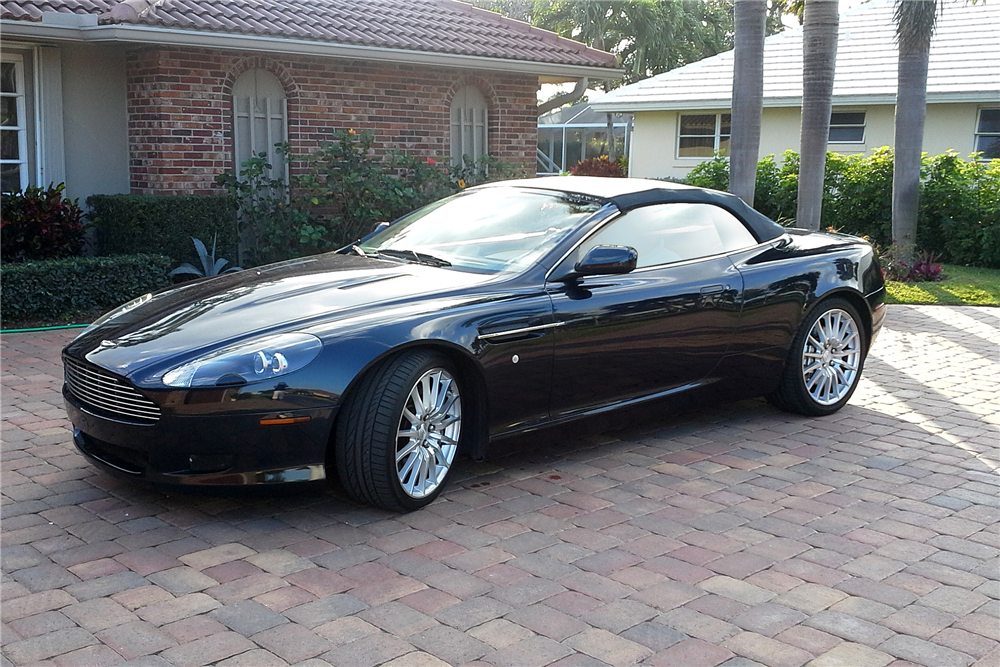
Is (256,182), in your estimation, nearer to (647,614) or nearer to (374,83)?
(374,83)

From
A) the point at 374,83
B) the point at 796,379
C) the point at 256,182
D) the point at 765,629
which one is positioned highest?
the point at 374,83

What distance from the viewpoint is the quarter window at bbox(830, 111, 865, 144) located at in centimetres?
2081

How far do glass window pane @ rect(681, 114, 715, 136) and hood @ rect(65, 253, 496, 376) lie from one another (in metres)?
19.1

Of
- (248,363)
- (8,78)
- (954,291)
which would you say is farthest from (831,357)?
(8,78)

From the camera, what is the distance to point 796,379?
20.3 ft

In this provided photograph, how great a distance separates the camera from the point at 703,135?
23.2 metres

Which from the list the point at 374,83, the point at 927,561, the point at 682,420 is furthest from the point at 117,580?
the point at 374,83

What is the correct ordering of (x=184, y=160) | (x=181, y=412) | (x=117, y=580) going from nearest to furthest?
1. (x=117, y=580)
2. (x=181, y=412)
3. (x=184, y=160)

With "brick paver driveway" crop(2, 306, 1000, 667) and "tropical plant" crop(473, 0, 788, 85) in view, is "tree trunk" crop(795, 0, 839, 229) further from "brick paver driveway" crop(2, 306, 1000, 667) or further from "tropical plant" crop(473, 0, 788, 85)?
"tropical plant" crop(473, 0, 788, 85)

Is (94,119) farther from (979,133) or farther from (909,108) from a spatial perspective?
(979,133)

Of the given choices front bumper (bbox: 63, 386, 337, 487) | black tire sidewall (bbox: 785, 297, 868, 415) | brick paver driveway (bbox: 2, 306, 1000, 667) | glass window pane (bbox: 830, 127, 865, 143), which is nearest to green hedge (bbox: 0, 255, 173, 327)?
brick paver driveway (bbox: 2, 306, 1000, 667)

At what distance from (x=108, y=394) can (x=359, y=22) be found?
8.78 meters

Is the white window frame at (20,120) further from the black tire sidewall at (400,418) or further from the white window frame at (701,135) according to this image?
the white window frame at (701,135)

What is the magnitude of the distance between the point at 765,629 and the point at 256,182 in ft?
29.5
